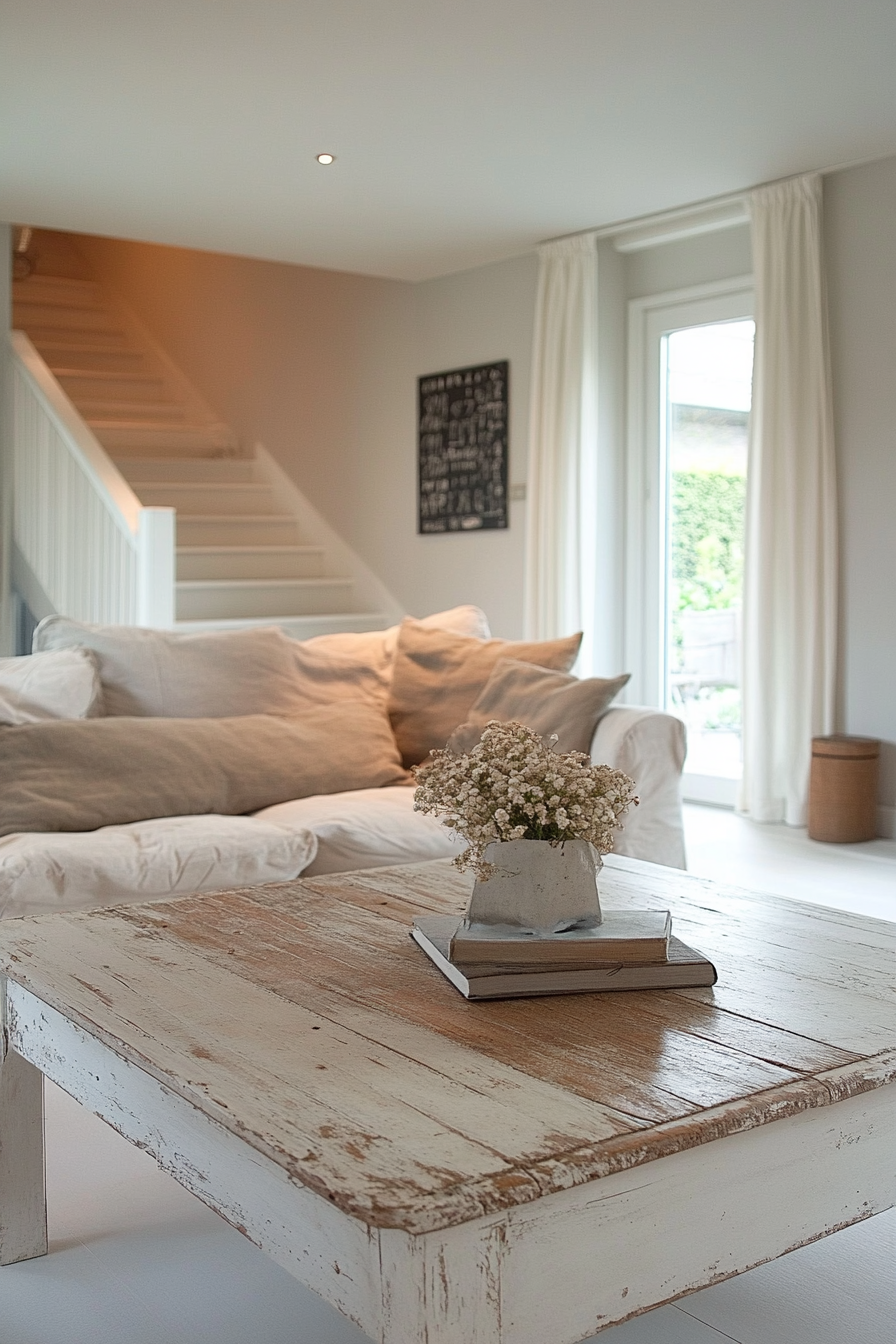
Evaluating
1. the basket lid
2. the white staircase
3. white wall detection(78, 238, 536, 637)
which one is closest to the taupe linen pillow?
the basket lid

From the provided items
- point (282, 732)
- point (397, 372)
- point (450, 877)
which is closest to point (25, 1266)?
point (450, 877)

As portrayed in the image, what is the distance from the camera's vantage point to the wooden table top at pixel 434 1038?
1.14 meters

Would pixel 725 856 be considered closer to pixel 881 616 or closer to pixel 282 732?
pixel 881 616

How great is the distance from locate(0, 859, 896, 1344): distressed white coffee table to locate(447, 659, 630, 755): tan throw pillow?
1395 millimetres

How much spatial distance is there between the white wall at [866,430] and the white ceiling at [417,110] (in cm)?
23

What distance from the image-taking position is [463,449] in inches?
267

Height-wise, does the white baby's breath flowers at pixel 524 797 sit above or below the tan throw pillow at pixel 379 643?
below

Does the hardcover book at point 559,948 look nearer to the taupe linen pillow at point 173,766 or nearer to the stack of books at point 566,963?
the stack of books at point 566,963

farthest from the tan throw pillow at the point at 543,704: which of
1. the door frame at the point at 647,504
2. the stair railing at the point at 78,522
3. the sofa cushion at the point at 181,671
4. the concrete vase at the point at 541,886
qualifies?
the door frame at the point at 647,504

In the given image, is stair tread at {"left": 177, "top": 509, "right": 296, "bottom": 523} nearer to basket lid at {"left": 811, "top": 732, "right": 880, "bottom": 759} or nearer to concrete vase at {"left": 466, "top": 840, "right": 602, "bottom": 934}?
basket lid at {"left": 811, "top": 732, "right": 880, "bottom": 759}

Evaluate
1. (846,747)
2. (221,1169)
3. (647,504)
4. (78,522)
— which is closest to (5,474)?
(78,522)

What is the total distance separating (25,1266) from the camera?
1780mm

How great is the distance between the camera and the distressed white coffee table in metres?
1.09

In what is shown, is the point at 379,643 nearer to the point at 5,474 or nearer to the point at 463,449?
the point at 463,449
